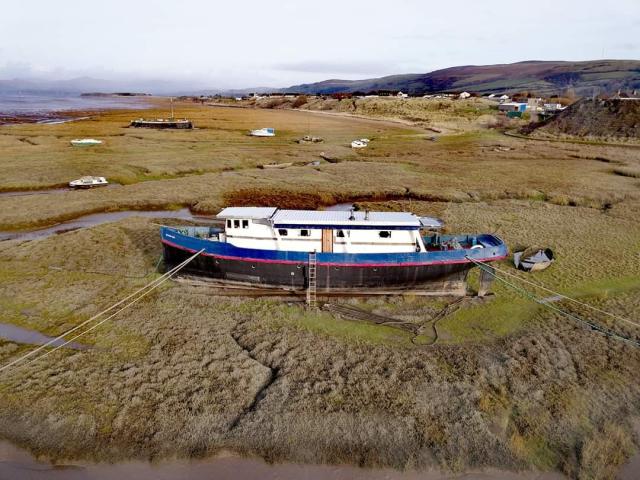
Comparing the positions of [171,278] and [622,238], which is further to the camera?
[622,238]

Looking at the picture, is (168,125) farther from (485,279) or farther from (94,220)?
(485,279)

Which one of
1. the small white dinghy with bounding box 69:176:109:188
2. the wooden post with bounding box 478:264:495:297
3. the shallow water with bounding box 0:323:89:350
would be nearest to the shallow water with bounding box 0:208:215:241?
the small white dinghy with bounding box 69:176:109:188

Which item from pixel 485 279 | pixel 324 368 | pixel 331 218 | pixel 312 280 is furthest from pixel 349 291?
pixel 485 279

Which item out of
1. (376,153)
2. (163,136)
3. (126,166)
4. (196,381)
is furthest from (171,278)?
(163,136)

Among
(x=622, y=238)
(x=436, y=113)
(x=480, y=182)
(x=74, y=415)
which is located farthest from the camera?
(x=436, y=113)

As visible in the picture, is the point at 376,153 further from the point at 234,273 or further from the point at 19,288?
the point at 19,288

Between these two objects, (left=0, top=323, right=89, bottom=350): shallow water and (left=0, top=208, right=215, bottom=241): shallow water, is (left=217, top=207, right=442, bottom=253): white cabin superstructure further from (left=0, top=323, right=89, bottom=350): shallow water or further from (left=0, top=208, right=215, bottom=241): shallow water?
(left=0, top=208, right=215, bottom=241): shallow water

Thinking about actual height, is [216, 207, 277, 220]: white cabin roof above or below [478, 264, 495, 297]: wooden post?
above

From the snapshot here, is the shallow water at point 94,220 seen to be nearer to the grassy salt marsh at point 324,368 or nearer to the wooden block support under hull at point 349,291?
the grassy salt marsh at point 324,368
